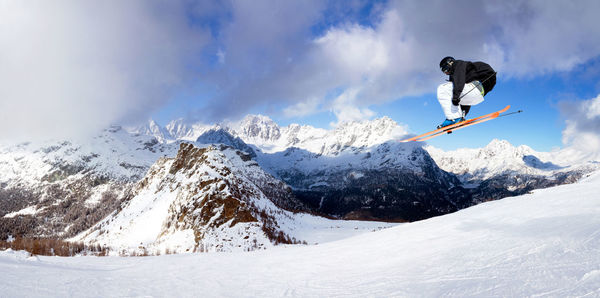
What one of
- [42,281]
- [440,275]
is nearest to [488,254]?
[440,275]

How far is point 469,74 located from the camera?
32.1 feet

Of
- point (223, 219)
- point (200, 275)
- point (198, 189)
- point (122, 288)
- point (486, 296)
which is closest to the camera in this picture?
point (486, 296)

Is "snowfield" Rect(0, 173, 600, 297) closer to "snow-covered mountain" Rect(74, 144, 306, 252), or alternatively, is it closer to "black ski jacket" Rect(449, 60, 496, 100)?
"black ski jacket" Rect(449, 60, 496, 100)

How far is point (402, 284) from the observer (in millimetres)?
4336

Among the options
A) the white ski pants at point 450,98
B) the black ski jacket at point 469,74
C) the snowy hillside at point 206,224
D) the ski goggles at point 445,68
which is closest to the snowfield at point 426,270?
the white ski pants at point 450,98

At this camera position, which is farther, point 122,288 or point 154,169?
point 154,169

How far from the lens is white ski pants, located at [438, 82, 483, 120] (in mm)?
9875

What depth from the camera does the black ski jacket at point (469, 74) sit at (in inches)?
379

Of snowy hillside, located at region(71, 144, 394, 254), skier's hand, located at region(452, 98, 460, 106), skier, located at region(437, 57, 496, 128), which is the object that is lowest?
snowy hillside, located at region(71, 144, 394, 254)

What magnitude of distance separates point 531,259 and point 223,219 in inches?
1095

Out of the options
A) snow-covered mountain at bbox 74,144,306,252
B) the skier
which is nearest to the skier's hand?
the skier

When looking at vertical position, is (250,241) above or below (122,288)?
below

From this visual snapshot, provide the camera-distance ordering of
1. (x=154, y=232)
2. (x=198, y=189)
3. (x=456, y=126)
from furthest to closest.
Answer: (x=154, y=232), (x=198, y=189), (x=456, y=126)

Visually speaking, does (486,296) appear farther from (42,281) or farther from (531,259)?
(42,281)
